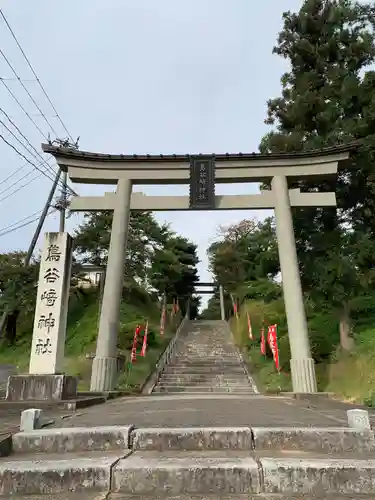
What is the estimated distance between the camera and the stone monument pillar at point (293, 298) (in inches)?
404

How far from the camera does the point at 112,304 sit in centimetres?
1105

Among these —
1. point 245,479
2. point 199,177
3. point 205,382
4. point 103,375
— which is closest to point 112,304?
point 103,375

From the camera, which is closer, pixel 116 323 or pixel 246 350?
pixel 116 323

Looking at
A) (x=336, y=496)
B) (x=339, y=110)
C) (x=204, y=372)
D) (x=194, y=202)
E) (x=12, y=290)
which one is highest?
(x=339, y=110)

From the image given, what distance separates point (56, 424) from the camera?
434 cm

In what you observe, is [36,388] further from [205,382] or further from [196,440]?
[205,382]

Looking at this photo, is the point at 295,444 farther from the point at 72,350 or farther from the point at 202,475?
the point at 72,350

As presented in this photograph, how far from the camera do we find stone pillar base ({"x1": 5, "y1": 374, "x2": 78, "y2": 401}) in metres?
6.87

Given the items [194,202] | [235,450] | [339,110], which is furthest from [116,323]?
[339,110]

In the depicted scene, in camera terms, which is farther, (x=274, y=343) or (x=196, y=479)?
(x=274, y=343)

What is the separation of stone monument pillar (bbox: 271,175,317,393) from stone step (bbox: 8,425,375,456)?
726 cm

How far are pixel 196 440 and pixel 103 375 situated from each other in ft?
25.0

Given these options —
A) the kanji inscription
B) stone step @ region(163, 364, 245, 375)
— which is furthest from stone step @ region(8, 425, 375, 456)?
stone step @ region(163, 364, 245, 375)

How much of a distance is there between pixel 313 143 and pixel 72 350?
47.1ft
